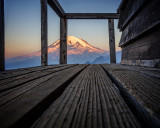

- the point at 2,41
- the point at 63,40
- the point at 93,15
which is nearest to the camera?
the point at 2,41

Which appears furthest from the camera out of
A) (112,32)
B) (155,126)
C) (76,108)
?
(112,32)

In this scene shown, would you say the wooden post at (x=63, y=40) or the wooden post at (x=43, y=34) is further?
the wooden post at (x=63, y=40)

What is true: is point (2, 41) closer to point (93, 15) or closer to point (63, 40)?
point (63, 40)

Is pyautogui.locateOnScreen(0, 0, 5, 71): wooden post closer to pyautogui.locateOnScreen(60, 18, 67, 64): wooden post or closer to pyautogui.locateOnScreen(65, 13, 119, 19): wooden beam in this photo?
pyautogui.locateOnScreen(60, 18, 67, 64): wooden post

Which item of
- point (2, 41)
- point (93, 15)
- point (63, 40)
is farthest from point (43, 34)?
point (93, 15)

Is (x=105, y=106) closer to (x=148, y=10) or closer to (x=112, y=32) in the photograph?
(x=148, y=10)

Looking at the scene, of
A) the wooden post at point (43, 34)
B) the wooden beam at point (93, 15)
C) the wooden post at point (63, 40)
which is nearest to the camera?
the wooden post at point (43, 34)

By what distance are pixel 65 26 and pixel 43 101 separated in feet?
18.1

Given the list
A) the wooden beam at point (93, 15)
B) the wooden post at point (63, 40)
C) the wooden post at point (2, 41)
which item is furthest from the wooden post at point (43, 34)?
the wooden beam at point (93, 15)

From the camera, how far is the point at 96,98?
474 millimetres

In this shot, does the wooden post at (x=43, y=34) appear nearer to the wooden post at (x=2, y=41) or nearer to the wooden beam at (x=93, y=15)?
the wooden post at (x=2, y=41)

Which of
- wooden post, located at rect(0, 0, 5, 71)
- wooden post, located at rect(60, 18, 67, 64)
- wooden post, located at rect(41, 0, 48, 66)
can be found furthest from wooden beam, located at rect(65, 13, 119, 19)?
wooden post, located at rect(0, 0, 5, 71)

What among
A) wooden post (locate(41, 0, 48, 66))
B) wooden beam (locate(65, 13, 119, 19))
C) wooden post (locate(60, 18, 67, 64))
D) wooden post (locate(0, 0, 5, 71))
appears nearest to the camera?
wooden post (locate(0, 0, 5, 71))

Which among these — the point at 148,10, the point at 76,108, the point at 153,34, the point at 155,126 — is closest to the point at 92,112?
the point at 76,108
